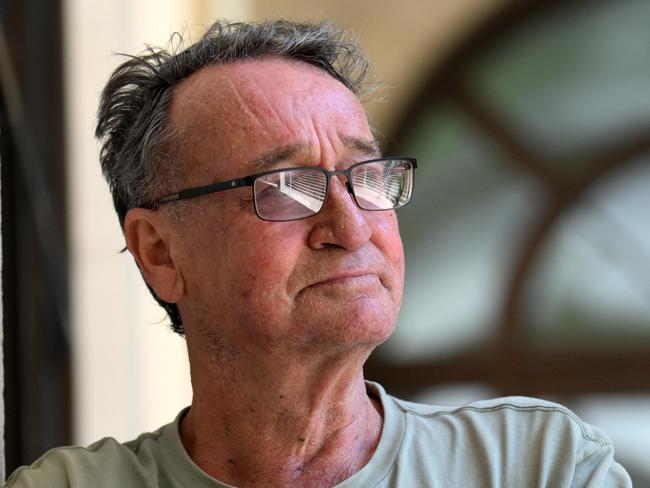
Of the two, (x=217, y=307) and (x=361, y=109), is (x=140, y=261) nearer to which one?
(x=217, y=307)

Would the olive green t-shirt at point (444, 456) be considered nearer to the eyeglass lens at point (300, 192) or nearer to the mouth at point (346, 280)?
the mouth at point (346, 280)

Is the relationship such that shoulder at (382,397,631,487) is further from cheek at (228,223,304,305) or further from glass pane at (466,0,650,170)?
glass pane at (466,0,650,170)

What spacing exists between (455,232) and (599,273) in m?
0.63

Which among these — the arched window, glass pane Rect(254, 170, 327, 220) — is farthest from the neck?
the arched window

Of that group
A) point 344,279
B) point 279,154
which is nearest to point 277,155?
point 279,154

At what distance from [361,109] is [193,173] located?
32 cm

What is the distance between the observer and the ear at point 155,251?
5.32 ft

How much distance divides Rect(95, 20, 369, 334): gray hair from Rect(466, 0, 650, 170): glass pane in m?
2.36

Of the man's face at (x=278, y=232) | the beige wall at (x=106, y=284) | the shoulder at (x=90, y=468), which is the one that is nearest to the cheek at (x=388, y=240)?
the man's face at (x=278, y=232)

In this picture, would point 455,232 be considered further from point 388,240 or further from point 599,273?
point 388,240

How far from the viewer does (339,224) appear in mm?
1430

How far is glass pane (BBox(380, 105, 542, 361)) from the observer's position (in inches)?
159

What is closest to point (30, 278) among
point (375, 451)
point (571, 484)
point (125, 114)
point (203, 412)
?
point (125, 114)

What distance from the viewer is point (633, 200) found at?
3.88m
